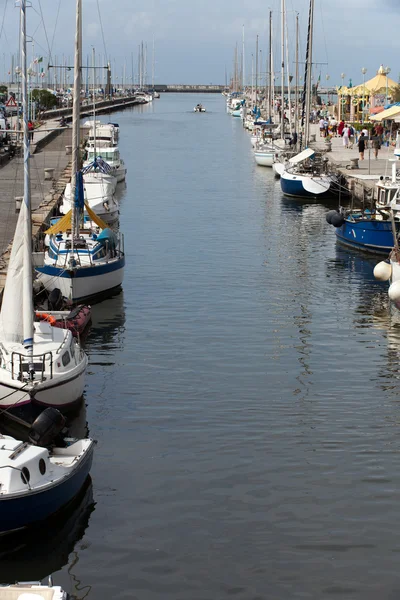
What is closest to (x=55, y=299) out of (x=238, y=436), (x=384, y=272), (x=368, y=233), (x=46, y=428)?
(x=238, y=436)

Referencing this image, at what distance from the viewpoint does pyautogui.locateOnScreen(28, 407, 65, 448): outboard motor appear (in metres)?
17.0

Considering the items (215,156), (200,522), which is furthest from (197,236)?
(215,156)

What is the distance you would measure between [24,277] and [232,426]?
17.0ft

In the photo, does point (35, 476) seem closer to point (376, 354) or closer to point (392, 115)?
point (376, 354)

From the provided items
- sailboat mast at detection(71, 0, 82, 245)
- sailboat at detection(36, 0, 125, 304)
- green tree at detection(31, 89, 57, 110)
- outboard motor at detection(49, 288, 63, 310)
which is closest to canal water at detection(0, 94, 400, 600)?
sailboat at detection(36, 0, 125, 304)

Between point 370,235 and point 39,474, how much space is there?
23.8 m

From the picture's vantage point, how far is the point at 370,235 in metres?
37.2

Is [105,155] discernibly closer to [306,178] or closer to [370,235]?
[306,178]

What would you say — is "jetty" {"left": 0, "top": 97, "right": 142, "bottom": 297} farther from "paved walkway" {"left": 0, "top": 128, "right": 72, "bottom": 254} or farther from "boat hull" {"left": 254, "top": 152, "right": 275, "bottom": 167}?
"boat hull" {"left": 254, "top": 152, "right": 275, "bottom": 167}

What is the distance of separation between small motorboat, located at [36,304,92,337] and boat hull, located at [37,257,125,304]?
6.54 feet

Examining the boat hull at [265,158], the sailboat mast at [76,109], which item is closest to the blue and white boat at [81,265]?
the sailboat mast at [76,109]

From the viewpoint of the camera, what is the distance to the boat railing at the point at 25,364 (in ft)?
64.1

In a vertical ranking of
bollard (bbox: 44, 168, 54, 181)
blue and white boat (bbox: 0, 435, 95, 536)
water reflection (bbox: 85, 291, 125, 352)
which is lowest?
water reflection (bbox: 85, 291, 125, 352)

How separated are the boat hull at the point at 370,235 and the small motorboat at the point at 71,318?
13.6m
